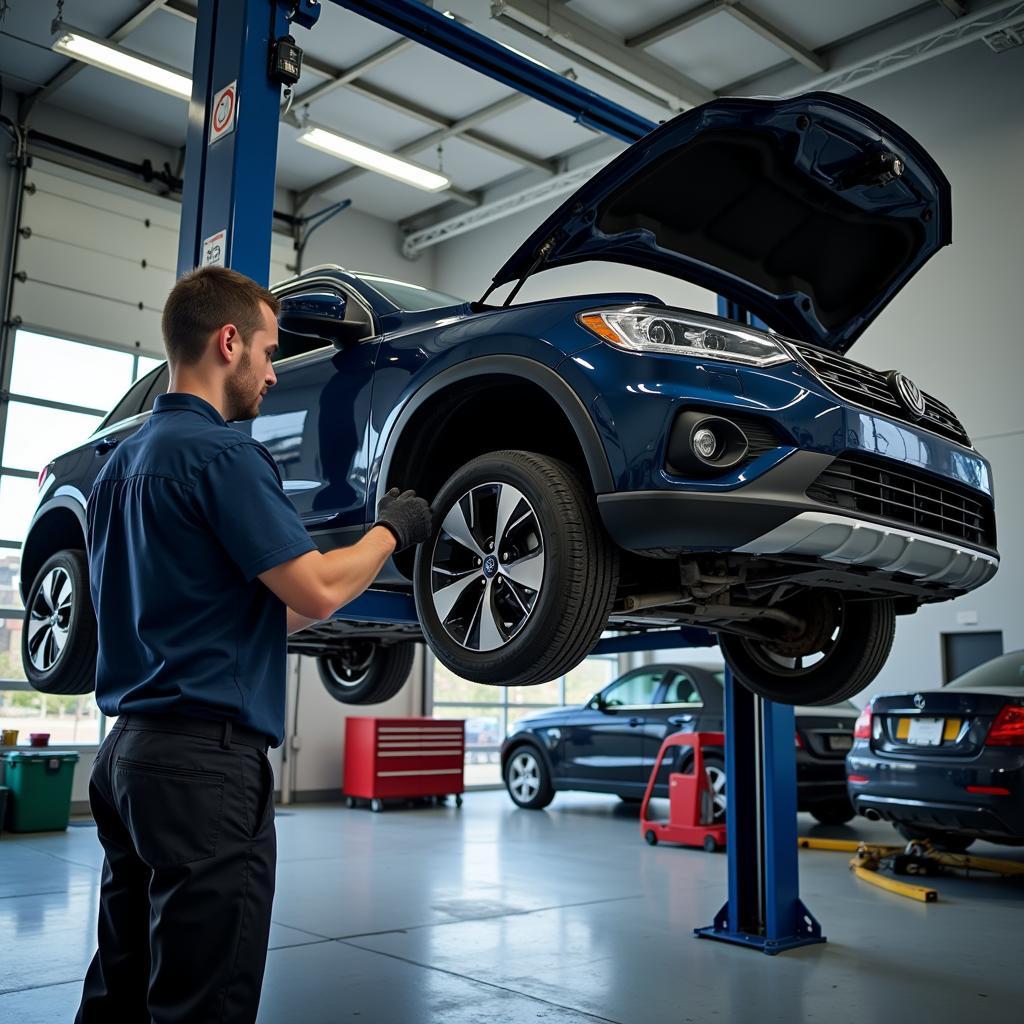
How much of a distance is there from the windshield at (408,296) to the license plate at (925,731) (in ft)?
13.1

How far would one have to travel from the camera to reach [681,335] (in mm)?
2580

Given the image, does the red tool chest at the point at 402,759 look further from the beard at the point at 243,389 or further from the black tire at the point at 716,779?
the beard at the point at 243,389

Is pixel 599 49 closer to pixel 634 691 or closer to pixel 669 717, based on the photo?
pixel 634 691

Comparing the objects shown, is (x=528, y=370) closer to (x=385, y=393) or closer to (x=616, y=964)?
(x=385, y=393)

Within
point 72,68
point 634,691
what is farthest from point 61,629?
point 72,68

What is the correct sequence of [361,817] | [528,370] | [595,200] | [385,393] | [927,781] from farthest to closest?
[361,817] → [927,781] → [385,393] → [595,200] → [528,370]

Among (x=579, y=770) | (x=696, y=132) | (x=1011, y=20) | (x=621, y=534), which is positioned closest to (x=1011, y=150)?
(x=1011, y=20)

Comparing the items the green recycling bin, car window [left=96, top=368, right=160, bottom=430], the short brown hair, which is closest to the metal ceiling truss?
car window [left=96, top=368, right=160, bottom=430]

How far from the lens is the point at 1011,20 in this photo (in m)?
8.60

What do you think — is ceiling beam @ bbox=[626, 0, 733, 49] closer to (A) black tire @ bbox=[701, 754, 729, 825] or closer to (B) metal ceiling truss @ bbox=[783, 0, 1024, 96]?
(B) metal ceiling truss @ bbox=[783, 0, 1024, 96]

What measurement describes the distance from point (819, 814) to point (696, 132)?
759cm

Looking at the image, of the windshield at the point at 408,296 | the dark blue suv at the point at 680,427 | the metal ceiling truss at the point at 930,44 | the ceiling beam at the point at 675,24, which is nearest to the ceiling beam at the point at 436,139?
the ceiling beam at the point at 675,24

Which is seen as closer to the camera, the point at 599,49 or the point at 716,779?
the point at 716,779

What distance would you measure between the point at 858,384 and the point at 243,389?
5.20 feet
